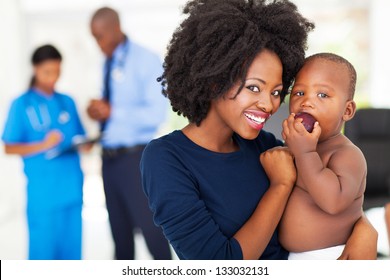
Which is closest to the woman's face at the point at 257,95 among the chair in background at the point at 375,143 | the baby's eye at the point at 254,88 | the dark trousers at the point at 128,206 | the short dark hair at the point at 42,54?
the baby's eye at the point at 254,88

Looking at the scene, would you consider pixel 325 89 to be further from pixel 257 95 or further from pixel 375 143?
pixel 375 143

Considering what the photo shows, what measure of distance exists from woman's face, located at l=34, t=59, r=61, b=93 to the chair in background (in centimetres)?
143

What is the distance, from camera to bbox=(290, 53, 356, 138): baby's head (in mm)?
945

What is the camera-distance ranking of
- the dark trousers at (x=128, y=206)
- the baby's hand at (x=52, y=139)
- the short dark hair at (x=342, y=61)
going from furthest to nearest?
1. the baby's hand at (x=52, y=139)
2. the dark trousers at (x=128, y=206)
3. the short dark hair at (x=342, y=61)

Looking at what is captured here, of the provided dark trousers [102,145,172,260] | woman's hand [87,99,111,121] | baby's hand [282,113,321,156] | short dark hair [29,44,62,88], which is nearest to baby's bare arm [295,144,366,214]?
baby's hand [282,113,321,156]

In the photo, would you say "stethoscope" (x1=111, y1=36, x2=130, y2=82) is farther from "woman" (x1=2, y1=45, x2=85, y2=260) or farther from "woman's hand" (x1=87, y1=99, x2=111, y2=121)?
"woman" (x1=2, y1=45, x2=85, y2=260)

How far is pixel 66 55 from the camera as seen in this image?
422 cm

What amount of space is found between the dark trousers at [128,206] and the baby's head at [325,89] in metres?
1.40

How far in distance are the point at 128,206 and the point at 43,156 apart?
0.46 metres

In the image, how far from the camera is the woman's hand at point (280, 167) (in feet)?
3.04

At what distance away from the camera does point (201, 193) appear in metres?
0.91

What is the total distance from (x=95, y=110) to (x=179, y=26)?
154cm

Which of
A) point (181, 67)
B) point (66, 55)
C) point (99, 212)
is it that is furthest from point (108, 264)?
point (66, 55)

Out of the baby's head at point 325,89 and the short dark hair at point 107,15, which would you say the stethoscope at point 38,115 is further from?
the baby's head at point 325,89
